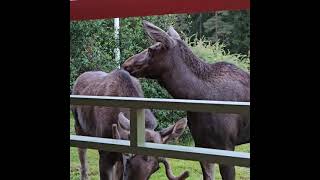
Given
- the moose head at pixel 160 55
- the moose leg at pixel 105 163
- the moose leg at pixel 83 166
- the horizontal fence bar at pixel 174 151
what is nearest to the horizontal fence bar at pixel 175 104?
the horizontal fence bar at pixel 174 151

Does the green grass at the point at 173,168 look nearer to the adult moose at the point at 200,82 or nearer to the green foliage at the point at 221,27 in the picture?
the adult moose at the point at 200,82

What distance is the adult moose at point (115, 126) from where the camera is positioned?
3330 millimetres

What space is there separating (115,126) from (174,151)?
1468 millimetres

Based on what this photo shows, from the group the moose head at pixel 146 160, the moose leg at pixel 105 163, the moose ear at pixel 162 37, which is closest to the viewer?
the moose head at pixel 146 160

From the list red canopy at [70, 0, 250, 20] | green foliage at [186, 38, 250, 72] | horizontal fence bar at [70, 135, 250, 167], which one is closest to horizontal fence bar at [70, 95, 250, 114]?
horizontal fence bar at [70, 135, 250, 167]

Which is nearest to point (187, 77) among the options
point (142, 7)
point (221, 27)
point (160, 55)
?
point (160, 55)

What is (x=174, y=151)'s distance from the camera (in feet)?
7.32

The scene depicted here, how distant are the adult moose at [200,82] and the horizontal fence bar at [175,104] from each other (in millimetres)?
→ 1216

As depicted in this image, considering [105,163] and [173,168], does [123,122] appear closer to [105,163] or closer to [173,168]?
[105,163]
